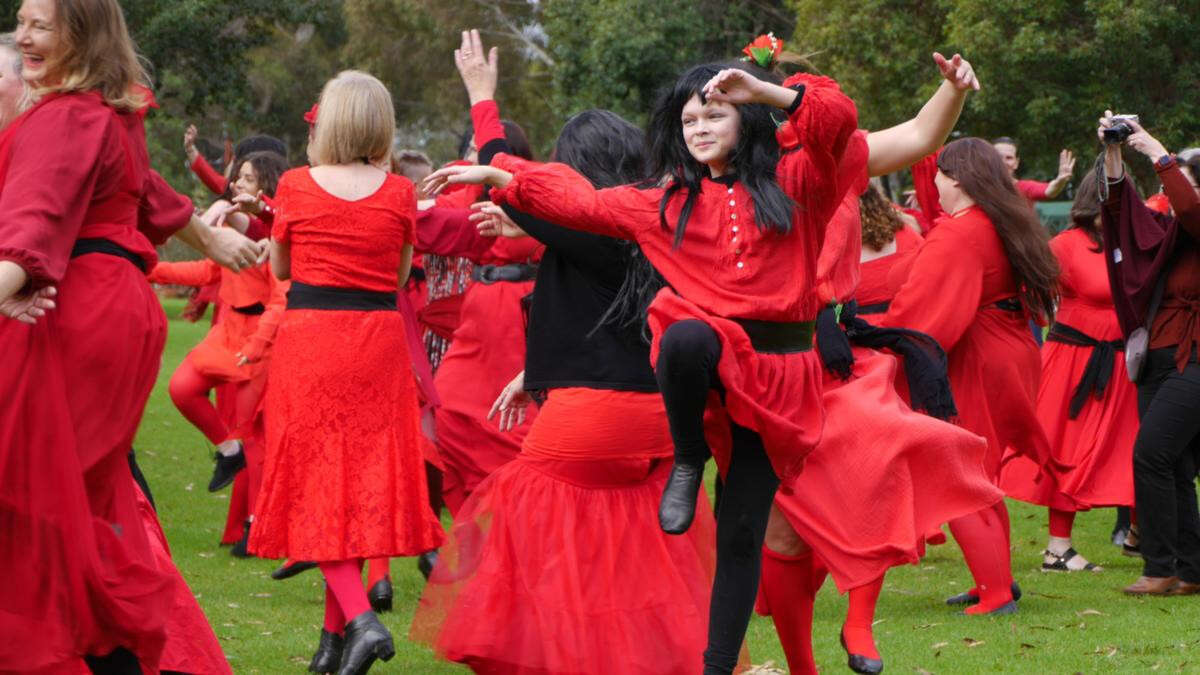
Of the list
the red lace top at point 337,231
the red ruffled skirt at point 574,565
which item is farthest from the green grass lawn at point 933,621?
the red lace top at point 337,231

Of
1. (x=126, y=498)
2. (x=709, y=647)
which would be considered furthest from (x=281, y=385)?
(x=709, y=647)

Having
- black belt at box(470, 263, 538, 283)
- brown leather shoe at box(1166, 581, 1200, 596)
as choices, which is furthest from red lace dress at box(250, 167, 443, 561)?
brown leather shoe at box(1166, 581, 1200, 596)

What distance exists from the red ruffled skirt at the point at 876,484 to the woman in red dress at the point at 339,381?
1699mm

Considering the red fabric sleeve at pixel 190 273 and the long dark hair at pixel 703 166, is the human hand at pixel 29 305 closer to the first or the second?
the long dark hair at pixel 703 166

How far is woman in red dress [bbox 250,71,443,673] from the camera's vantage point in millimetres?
6645

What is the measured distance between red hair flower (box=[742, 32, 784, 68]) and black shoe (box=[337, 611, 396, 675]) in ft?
8.40

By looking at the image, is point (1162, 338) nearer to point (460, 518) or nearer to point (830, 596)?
point (830, 596)

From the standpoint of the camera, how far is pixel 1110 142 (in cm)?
795

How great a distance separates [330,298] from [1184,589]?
4620mm

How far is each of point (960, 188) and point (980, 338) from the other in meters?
0.75

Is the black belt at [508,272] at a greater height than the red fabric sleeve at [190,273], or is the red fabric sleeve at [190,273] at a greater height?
the black belt at [508,272]

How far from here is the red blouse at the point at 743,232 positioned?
4910 mm

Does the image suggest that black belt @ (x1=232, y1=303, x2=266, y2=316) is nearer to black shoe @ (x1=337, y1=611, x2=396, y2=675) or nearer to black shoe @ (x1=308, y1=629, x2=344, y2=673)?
black shoe @ (x1=308, y1=629, x2=344, y2=673)

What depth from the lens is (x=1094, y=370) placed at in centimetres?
1015
